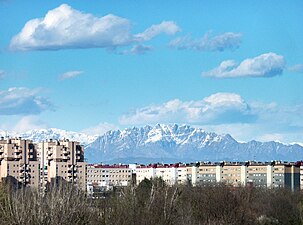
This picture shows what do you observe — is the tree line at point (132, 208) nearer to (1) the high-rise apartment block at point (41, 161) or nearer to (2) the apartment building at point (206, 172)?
(1) the high-rise apartment block at point (41, 161)

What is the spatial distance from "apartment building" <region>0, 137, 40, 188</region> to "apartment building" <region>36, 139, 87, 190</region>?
2944mm

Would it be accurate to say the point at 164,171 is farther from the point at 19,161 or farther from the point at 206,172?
the point at 19,161

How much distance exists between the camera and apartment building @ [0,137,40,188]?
382 feet

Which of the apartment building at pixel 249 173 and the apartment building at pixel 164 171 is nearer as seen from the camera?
the apartment building at pixel 249 173

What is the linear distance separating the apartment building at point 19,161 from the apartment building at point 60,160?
9.66 ft

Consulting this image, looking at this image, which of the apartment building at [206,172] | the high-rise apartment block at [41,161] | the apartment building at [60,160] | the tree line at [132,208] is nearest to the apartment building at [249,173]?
the apartment building at [206,172]

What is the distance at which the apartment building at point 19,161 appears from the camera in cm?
11638

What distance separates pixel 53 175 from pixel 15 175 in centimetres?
840

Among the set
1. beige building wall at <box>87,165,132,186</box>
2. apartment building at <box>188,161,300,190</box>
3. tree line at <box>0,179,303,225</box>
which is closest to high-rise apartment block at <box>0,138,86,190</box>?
apartment building at <box>188,161,300,190</box>

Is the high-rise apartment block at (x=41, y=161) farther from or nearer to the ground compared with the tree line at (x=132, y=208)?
farther from the ground

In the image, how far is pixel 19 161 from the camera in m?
119

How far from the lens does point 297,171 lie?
128m

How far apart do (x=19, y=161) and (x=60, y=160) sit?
31.1 ft

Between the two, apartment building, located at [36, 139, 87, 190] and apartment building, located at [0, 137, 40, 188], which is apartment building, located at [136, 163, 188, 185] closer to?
apartment building, located at [36, 139, 87, 190]
